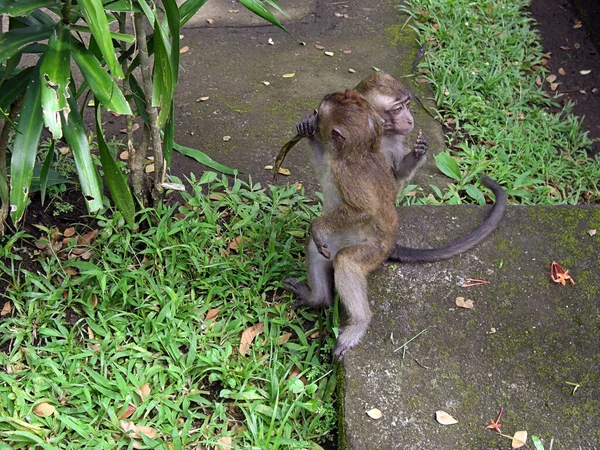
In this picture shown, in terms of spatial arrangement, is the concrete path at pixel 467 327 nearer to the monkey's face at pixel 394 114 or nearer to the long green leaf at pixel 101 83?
the monkey's face at pixel 394 114

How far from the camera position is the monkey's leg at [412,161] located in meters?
3.54

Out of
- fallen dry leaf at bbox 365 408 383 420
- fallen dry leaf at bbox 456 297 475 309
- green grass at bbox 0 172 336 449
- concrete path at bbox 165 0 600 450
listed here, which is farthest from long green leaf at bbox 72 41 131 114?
fallen dry leaf at bbox 456 297 475 309

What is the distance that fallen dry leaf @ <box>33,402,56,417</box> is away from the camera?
311 cm

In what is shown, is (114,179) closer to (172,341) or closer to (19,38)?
(19,38)

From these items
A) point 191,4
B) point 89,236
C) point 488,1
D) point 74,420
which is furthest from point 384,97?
point 488,1

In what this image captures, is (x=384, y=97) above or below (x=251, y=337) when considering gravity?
above

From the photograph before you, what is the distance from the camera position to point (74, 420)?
3068mm

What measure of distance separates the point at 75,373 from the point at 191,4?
2.05 meters

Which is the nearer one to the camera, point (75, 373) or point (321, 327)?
point (75, 373)

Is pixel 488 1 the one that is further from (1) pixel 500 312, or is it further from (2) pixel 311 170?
(1) pixel 500 312

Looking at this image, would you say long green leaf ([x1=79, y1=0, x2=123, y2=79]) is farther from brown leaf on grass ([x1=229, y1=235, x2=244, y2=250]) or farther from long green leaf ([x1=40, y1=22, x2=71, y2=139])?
brown leaf on grass ([x1=229, y1=235, x2=244, y2=250])

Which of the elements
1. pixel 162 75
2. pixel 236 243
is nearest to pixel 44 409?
pixel 236 243

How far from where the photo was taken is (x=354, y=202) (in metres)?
3.26

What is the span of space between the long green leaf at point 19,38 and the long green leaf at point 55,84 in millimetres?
152
